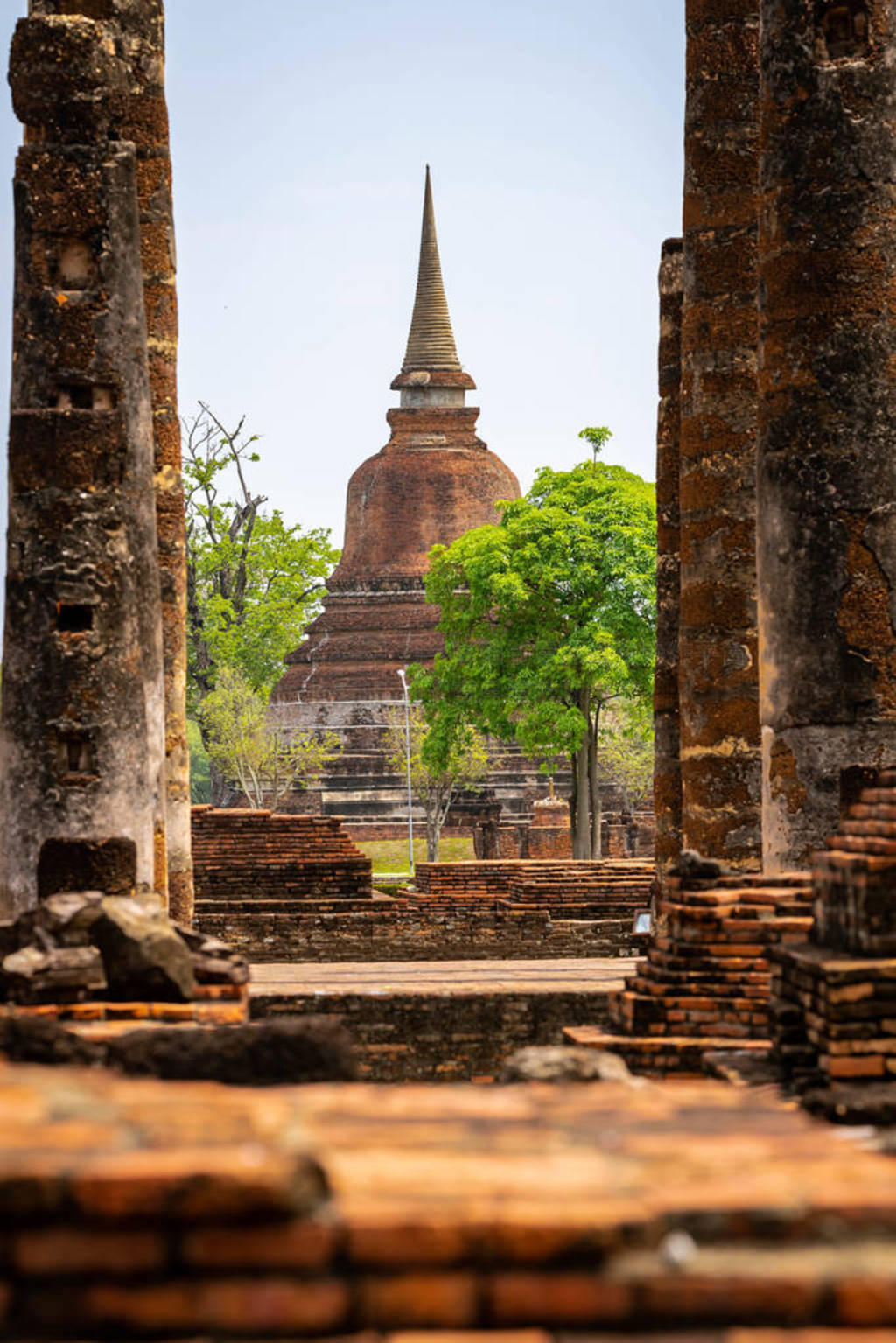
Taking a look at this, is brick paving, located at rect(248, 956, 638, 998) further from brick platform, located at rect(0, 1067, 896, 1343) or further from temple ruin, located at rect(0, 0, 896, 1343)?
brick platform, located at rect(0, 1067, 896, 1343)

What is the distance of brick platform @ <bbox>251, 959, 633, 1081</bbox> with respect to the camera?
34.8ft

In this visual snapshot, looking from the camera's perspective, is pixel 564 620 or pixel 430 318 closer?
pixel 564 620

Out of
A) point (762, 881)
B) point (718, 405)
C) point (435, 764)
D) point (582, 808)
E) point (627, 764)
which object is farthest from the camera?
point (627, 764)

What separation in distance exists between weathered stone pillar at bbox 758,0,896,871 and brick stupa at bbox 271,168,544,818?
38834mm

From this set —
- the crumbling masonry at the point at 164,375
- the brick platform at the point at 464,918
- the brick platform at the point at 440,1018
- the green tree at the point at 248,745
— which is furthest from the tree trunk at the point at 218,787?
the brick platform at the point at 440,1018

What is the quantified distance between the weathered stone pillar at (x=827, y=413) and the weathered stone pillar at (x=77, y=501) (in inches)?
117

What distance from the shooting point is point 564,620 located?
36.4 meters

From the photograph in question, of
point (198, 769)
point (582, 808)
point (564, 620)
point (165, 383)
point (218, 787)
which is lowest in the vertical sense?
point (582, 808)

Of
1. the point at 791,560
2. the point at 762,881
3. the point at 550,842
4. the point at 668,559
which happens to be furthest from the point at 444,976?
the point at 550,842

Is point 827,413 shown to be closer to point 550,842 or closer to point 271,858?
point 271,858

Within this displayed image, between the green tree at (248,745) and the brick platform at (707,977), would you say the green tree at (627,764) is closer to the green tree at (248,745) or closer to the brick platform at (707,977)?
the green tree at (248,745)

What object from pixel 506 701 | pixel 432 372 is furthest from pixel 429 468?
pixel 506 701

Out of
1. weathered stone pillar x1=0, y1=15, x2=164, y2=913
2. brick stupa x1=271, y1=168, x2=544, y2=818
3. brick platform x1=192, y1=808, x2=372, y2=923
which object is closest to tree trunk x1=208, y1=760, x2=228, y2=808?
brick stupa x1=271, y1=168, x2=544, y2=818

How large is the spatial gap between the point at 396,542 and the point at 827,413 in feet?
148
